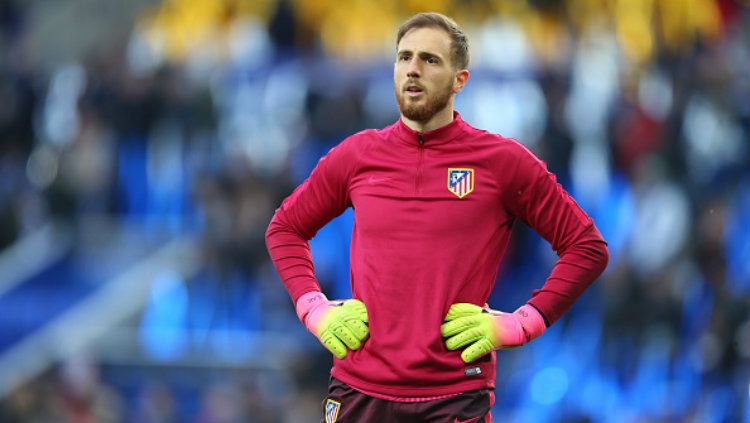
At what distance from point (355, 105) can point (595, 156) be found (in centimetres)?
250

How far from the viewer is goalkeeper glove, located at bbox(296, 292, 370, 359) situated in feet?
14.1

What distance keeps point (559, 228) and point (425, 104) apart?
64 cm

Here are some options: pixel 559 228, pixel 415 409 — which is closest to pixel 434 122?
pixel 559 228

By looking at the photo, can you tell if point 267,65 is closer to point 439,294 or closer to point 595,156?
point 595,156

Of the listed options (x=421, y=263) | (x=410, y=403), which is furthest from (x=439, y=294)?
(x=410, y=403)

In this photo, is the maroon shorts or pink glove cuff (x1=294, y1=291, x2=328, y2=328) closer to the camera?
the maroon shorts

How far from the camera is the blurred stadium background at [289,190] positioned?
1041 cm

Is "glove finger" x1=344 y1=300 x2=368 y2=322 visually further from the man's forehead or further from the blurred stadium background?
the blurred stadium background

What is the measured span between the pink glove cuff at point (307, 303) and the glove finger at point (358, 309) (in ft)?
0.49

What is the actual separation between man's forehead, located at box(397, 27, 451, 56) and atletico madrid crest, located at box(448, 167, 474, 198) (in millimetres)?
416

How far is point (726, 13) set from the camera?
45.6 feet

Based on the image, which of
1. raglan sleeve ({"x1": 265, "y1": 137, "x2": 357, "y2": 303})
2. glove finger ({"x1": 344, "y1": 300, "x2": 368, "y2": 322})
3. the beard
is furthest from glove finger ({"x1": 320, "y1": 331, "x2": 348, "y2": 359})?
→ the beard

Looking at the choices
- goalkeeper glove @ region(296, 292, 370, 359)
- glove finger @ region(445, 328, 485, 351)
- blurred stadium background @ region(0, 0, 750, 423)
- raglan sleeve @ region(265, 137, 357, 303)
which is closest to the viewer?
glove finger @ region(445, 328, 485, 351)

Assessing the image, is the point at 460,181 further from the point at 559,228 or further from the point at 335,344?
the point at 335,344
